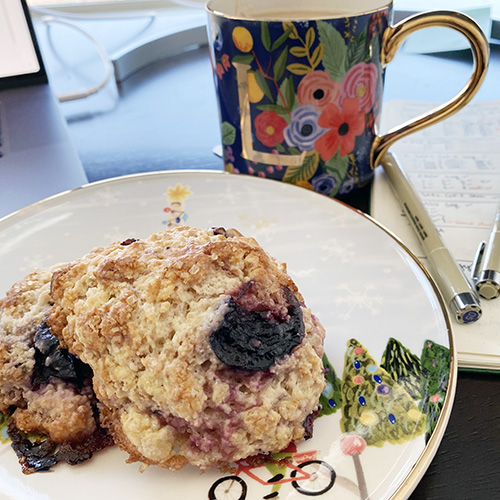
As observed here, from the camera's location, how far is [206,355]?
50cm

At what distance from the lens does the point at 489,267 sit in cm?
76

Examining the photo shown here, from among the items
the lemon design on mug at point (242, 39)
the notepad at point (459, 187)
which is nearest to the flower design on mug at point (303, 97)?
the lemon design on mug at point (242, 39)

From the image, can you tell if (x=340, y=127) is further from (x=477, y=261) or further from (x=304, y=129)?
(x=477, y=261)

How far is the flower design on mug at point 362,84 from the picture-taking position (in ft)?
2.71

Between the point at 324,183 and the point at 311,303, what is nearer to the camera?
the point at 311,303

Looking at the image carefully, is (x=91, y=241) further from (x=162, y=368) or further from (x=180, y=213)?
(x=162, y=368)

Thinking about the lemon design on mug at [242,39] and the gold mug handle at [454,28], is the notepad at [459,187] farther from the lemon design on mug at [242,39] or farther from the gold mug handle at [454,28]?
the lemon design on mug at [242,39]

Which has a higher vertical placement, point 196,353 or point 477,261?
point 196,353

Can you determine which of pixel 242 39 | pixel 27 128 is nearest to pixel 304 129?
pixel 242 39

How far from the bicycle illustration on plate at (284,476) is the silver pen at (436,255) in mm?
322

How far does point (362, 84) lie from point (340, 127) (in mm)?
77

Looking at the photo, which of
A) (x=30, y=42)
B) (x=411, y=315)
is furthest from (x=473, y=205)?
(x=30, y=42)

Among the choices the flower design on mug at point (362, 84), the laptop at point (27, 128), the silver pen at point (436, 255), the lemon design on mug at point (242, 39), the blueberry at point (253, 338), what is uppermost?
the lemon design on mug at point (242, 39)

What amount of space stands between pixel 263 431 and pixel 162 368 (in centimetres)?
11
